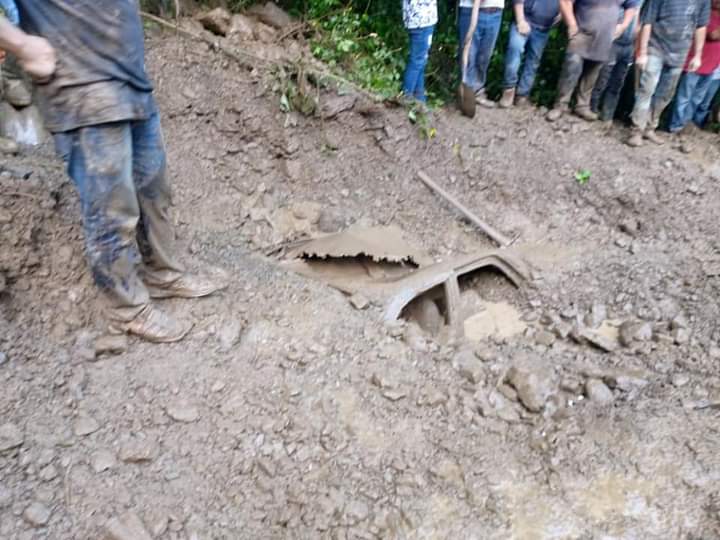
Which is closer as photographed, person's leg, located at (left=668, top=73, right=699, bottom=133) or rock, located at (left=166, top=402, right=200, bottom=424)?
rock, located at (left=166, top=402, right=200, bottom=424)

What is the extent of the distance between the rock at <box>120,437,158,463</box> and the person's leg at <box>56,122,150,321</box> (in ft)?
2.13

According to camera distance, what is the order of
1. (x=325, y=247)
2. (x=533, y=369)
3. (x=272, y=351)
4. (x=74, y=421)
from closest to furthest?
(x=74, y=421), (x=272, y=351), (x=533, y=369), (x=325, y=247)

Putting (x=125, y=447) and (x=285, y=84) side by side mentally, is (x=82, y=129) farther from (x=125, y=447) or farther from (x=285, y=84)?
(x=285, y=84)

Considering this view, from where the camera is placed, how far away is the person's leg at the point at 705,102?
240 inches

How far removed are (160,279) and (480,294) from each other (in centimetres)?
241

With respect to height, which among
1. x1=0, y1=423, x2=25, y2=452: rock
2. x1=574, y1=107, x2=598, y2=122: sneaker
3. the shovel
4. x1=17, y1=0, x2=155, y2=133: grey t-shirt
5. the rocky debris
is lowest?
the rocky debris

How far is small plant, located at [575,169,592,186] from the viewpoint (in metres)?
5.39

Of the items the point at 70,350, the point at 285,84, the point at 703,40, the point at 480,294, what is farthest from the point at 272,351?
the point at 703,40

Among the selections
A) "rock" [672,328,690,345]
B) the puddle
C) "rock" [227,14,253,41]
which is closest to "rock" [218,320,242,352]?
the puddle

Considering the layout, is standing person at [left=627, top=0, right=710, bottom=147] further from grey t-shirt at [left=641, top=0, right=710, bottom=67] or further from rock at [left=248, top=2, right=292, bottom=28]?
rock at [left=248, top=2, right=292, bottom=28]

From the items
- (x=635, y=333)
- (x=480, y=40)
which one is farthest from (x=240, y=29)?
(x=635, y=333)

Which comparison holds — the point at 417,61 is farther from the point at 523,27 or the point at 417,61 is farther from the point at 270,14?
the point at 270,14

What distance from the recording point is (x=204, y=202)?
4.35 m

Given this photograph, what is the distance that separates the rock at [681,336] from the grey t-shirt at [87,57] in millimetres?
3349
